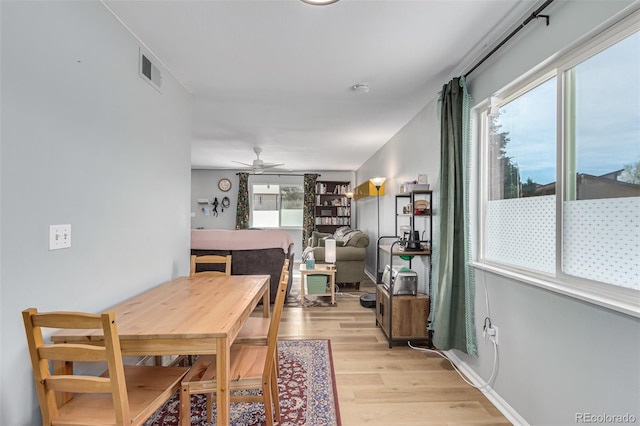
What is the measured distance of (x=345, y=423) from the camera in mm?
1857

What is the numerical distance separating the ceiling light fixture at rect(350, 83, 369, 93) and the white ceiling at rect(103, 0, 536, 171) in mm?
50

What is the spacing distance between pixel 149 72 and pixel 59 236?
139cm

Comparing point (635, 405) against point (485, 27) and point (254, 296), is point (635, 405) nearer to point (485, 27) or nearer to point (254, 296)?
point (254, 296)

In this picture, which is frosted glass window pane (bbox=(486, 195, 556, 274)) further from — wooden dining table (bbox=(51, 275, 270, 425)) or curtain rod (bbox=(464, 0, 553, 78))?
wooden dining table (bbox=(51, 275, 270, 425))

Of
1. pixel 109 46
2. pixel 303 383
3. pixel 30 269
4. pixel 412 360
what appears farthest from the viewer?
pixel 412 360

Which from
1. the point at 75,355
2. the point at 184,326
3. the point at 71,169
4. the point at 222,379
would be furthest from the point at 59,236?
the point at 222,379

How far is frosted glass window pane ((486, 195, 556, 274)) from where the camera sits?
5.75 ft

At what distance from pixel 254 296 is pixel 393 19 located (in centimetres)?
192

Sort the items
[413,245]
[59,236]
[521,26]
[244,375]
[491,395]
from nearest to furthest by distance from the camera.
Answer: [59,236] → [244,375] → [521,26] → [491,395] → [413,245]

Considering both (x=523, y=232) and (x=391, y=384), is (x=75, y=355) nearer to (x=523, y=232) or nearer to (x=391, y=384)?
(x=391, y=384)

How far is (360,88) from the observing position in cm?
287

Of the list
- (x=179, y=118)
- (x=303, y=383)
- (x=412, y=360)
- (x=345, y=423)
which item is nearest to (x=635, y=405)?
(x=345, y=423)

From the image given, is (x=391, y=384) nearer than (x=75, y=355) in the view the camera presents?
No

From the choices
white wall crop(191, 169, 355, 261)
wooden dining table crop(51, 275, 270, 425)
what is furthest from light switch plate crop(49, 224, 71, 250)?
white wall crop(191, 169, 355, 261)
